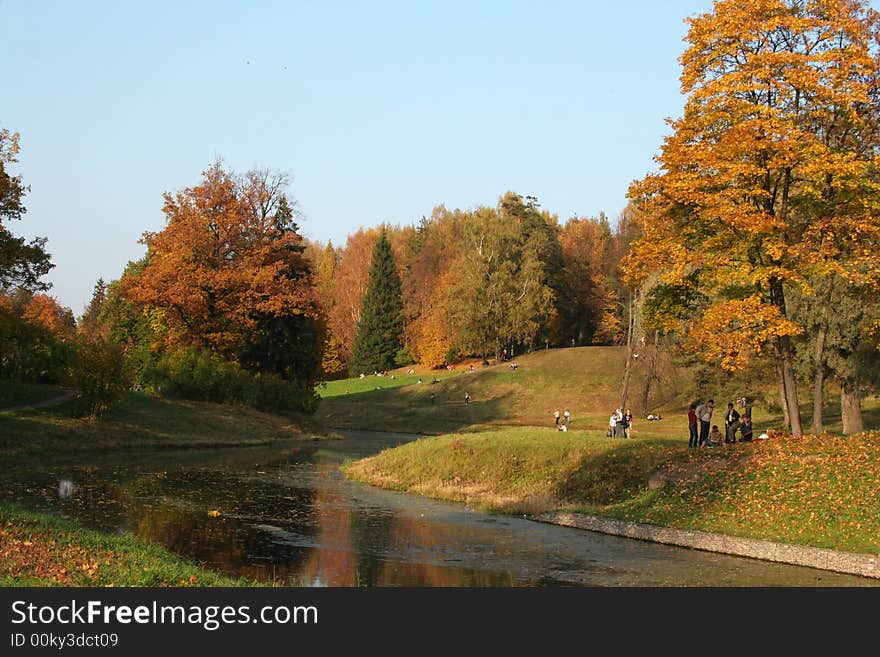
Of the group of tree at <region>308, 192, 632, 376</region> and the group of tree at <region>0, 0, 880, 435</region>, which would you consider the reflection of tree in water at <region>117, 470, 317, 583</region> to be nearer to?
the group of tree at <region>0, 0, 880, 435</region>

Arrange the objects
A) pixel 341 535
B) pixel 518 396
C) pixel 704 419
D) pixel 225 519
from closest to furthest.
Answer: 1. pixel 341 535
2. pixel 225 519
3. pixel 704 419
4. pixel 518 396

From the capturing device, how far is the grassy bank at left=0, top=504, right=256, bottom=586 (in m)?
14.7

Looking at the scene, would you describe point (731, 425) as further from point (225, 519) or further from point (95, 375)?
point (95, 375)

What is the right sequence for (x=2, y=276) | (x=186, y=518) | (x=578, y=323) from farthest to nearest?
1. (x=578, y=323)
2. (x=2, y=276)
3. (x=186, y=518)

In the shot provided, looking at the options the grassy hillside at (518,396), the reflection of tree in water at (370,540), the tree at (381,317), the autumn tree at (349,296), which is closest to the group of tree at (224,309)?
the grassy hillside at (518,396)

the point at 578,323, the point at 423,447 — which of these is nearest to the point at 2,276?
the point at 423,447

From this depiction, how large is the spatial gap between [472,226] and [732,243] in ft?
262

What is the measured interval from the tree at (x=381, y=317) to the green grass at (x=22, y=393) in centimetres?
7465

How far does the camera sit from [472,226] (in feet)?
364

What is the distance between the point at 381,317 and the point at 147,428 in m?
77.1

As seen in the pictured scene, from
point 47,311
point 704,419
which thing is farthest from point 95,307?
point 704,419

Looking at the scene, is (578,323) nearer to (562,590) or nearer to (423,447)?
(423,447)

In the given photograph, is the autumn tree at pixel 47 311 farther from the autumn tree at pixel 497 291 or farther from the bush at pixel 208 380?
the bush at pixel 208 380

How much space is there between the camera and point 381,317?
421 feet
